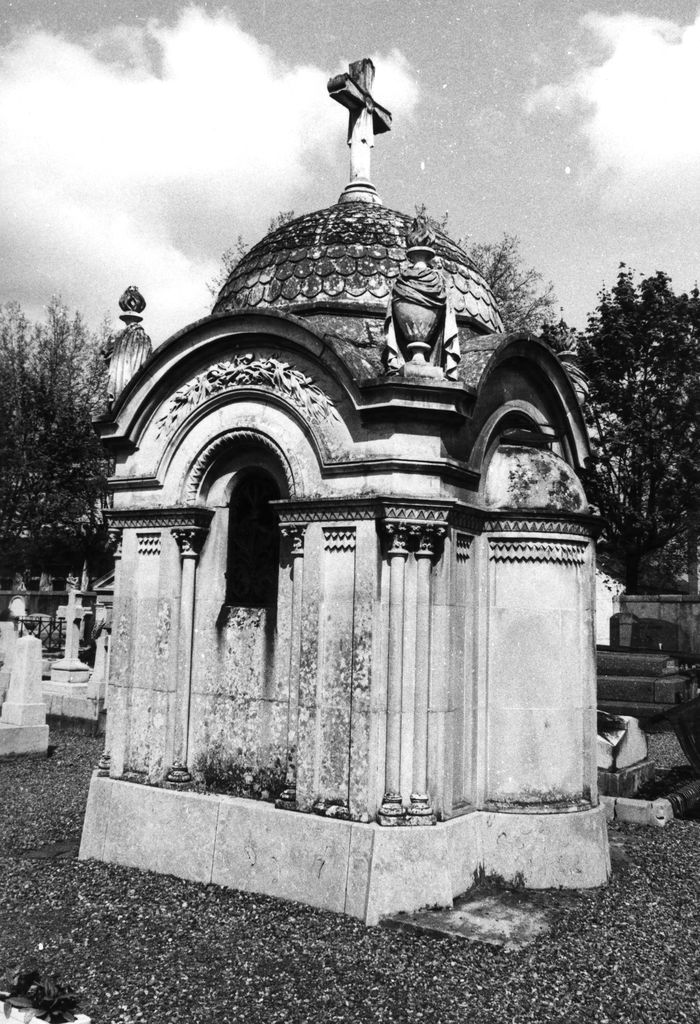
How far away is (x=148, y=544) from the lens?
8797mm

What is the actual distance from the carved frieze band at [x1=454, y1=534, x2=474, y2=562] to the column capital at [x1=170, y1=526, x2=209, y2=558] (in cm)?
245

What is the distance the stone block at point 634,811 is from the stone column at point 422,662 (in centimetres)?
427

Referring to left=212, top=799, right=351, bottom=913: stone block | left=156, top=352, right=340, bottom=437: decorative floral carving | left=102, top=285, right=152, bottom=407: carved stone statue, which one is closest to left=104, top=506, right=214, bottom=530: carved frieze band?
left=156, top=352, right=340, bottom=437: decorative floral carving

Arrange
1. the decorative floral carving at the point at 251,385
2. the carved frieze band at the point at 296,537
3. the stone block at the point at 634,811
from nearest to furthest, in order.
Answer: the carved frieze band at the point at 296,537
the decorative floral carving at the point at 251,385
the stone block at the point at 634,811

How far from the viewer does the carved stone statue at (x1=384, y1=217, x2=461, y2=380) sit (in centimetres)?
741

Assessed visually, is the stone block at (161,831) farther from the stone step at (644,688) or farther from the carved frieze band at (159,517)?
the stone step at (644,688)

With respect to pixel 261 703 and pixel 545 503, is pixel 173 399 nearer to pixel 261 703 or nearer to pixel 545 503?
pixel 261 703

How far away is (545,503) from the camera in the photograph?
815 cm

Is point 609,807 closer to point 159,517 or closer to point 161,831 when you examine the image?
point 161,831

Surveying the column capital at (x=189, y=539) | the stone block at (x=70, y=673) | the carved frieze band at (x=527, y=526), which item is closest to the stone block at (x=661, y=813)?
the carved frieze band at (x=527, y=526)

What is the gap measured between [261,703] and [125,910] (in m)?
1.99

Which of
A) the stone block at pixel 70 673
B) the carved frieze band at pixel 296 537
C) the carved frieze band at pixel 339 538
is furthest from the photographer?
the stone block at pixel 70 673

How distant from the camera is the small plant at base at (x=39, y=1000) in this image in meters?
3.85

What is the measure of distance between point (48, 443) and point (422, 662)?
103 feet
